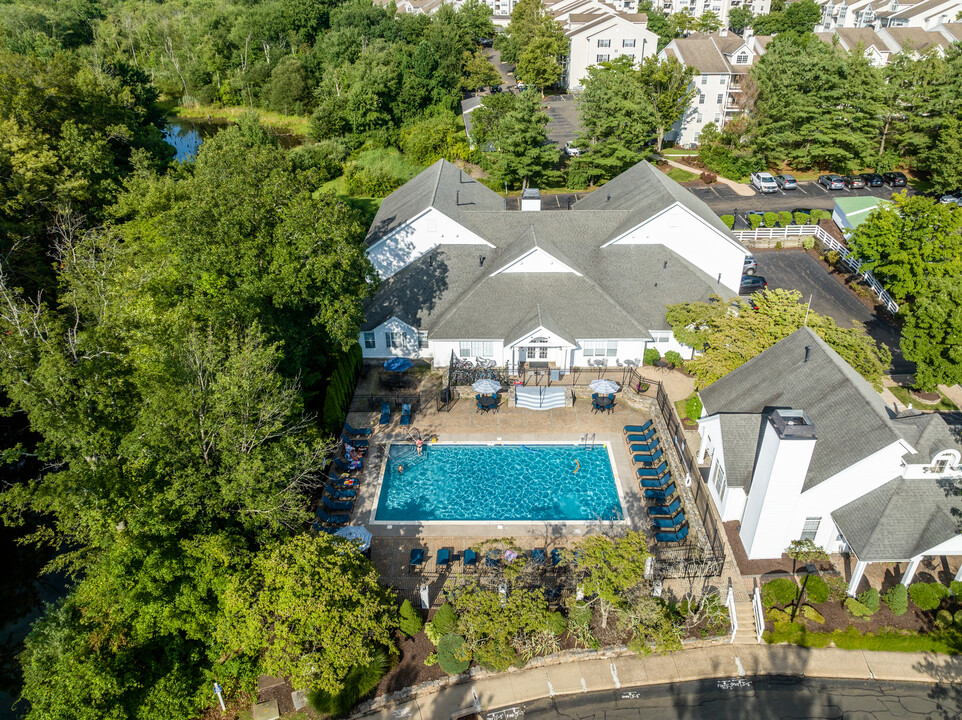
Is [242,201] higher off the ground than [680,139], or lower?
higher

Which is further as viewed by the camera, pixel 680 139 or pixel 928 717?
pixel 680 139

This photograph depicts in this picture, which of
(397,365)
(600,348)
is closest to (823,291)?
(600,348)

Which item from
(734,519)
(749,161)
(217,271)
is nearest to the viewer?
(734,519)

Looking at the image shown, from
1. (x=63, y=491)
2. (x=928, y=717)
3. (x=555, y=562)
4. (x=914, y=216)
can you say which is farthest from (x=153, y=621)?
(x=914, y=216)

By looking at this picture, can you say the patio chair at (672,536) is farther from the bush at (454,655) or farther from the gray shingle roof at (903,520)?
the bush at (454,655)

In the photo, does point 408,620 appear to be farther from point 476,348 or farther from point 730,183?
point 730,183

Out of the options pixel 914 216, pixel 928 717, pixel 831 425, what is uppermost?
pixel 914 216

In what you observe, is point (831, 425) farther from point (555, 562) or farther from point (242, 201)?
point (242, 201)
